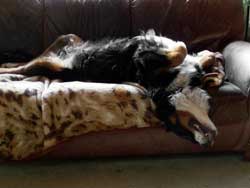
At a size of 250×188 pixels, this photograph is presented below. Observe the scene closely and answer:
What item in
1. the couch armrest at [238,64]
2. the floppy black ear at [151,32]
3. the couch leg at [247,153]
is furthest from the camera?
the floppy black ear at [151,32]

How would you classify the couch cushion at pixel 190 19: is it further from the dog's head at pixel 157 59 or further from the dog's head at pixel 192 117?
the dog's head at pixel 192 117

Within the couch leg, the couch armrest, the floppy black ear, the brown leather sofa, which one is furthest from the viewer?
the brown leather sofa

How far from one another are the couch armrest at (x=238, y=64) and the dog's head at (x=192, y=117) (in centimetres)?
22

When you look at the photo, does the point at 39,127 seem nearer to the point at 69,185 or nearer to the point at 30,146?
the point at 30,146

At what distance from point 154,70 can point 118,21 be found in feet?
1.98

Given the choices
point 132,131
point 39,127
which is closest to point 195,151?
point 132,131

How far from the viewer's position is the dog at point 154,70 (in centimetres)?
176

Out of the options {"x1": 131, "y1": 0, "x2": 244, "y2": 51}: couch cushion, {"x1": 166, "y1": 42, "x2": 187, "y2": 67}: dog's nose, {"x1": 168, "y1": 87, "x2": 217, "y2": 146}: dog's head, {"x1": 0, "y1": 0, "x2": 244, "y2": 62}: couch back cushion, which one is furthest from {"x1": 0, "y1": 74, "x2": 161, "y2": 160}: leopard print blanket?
{"x1": 131, "y1": 0, "x2": 244, "y2": 51}: couch cushion

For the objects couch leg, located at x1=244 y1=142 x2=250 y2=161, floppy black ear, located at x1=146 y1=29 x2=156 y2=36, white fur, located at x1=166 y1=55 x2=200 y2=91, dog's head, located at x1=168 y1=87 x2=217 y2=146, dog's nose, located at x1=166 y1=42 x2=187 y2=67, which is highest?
floppy black ear, located at x1=146 y1=29 x2=156 y2=36

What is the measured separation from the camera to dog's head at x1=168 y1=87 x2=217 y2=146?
68.2 inches

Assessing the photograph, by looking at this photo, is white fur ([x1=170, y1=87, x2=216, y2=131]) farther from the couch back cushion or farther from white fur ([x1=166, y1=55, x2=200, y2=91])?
the couch back cushion

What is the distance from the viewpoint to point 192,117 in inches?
68.6

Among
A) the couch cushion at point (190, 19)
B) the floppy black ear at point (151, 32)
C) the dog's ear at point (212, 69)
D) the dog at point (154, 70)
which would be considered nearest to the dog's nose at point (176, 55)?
the dog at point (154, 70)

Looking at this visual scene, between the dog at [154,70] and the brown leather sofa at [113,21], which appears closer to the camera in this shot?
the dog at [154,70]
